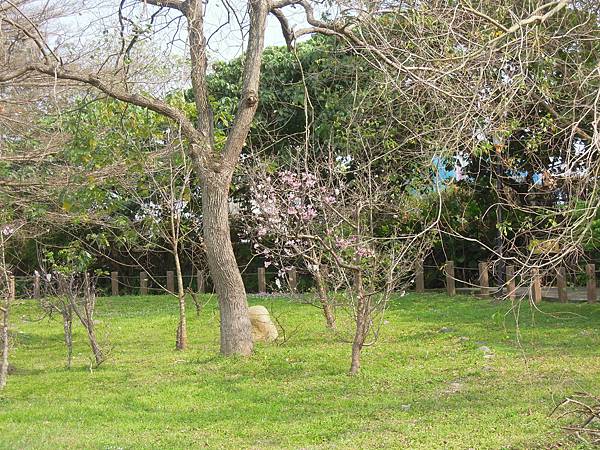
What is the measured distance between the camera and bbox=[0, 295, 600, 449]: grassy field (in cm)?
702

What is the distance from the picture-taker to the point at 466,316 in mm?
14578

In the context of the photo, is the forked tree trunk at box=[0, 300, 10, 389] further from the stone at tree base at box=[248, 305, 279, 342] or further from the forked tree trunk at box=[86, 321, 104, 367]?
the stone at tree base at box=[248, 305, 279, 342]

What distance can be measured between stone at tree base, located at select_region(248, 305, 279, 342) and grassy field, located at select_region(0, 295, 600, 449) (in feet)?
1.60

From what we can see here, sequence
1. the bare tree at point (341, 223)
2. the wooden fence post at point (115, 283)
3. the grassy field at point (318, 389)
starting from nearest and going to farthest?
the grassy field at point (318, 389)
the bare tree at point (341, 223)
the wooden fence post at point (115, 283)

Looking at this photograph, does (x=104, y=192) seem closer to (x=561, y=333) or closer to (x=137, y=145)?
(x=137, y=145)

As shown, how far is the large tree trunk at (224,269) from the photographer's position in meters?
10.9

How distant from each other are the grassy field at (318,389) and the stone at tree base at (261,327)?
49 centimetres

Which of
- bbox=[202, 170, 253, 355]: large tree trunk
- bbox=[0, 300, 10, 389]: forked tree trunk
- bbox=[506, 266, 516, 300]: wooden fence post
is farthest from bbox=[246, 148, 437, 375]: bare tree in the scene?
bbox=[0, 300, 10, 389]: forked tree trunk

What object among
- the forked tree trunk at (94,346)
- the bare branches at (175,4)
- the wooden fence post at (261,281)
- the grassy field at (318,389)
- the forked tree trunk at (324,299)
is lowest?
the grassy field at (318,389)

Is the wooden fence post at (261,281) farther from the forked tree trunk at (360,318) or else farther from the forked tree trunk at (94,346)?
the forked tree trunk at (360,318)

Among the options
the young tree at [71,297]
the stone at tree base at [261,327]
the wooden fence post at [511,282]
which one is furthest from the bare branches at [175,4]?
the wooden fence post at [511,282]

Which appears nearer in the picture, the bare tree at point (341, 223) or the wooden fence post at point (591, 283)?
the bare tree at point (341, 223)

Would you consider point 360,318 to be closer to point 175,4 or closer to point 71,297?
point 71,297

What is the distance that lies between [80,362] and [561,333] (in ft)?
23.4
